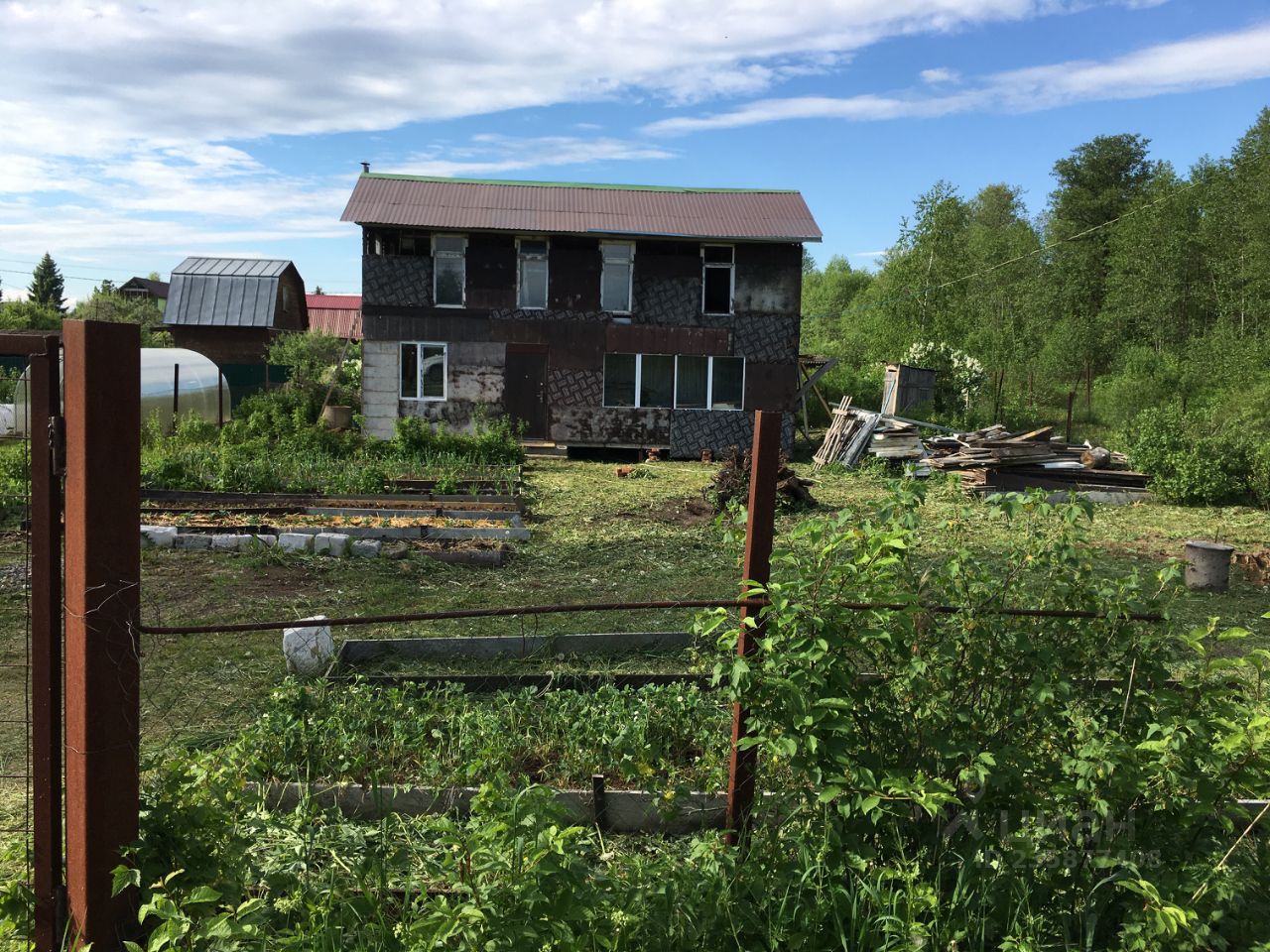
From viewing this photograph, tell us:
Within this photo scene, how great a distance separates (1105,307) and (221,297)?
120 ft

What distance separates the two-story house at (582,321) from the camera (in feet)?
77.9

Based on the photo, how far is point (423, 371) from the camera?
23.8m

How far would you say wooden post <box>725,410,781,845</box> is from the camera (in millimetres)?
3465

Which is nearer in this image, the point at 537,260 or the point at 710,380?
the point at 537,260

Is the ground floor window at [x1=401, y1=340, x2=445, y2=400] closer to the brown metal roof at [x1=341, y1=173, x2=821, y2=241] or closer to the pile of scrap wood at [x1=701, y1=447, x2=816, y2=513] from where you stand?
the brown metal roof at [x1=341, y1=173, x2=821, y2=241]

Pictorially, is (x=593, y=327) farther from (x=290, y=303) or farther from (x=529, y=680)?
(x=290, y=303)

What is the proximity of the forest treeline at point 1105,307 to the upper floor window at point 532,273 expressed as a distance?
12.2m

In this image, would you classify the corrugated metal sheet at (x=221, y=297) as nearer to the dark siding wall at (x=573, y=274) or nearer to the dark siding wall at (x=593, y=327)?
the dark siding wall at (x=593, y=327)

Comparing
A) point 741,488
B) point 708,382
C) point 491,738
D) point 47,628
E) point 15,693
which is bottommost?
point 15,693

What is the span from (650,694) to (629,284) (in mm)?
19649

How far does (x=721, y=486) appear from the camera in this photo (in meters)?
15.2

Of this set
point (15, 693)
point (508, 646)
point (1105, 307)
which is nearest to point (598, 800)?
point (508, 646)

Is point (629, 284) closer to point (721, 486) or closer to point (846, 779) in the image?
point (721, 486)

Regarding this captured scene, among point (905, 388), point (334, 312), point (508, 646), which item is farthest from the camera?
point (334, 312)
